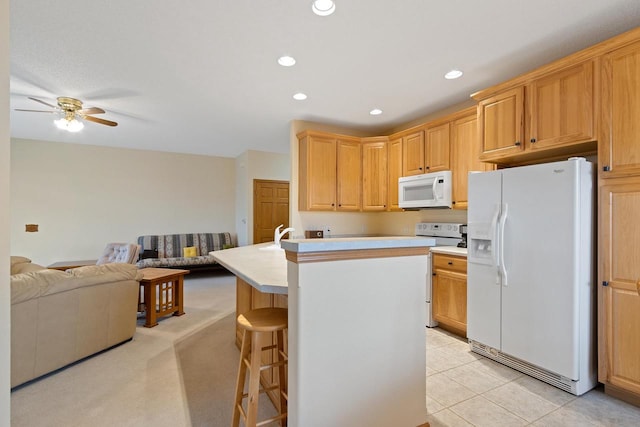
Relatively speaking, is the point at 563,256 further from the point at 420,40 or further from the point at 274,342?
the point at 274,342

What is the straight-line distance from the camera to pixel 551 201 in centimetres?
212

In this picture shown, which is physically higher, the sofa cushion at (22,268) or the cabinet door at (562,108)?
the cabinet door at (562,108)

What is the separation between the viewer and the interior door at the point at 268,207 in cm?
627

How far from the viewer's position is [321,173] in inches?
157

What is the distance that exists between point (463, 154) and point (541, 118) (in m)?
0.92

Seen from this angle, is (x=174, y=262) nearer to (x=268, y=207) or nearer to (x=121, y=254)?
(x=121, y=254)

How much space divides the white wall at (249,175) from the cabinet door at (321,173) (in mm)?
2369

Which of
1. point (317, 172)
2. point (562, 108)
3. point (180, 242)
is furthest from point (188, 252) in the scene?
point (562, 108)

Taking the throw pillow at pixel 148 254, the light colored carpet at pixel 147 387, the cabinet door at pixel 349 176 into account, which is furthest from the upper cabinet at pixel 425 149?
the throw pillow at pixel 148 254

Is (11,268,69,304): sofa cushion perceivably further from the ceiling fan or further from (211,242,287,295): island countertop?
the ceiling fan

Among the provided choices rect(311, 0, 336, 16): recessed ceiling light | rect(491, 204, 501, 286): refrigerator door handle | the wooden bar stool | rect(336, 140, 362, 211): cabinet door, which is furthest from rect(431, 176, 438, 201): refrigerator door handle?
the wooden bar stool

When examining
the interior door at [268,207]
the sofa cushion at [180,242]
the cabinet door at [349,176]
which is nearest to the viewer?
the cabinet door at [349,176]

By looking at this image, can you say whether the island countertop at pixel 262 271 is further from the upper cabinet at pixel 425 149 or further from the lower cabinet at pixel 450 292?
the upper cabinet at pixel 425 149

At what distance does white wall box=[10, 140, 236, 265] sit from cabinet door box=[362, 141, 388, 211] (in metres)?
3.85
